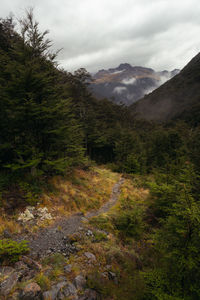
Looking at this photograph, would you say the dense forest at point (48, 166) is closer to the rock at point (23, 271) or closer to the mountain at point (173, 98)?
the rock at point (23, 271)

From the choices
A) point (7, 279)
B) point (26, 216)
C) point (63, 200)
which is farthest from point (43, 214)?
point (7, 279)

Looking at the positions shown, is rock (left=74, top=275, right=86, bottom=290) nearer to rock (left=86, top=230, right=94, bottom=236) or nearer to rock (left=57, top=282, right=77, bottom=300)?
rock (left=57, top=282, right=77, bottom=300)

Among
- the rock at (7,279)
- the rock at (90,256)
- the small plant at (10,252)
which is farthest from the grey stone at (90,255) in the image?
the rock at (7,279)

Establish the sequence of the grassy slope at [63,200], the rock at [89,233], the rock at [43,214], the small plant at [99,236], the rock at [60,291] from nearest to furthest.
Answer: the rock at [60,291], the grassy slope at [63,200], the small plant at [99,236], the rock at [89,233], the rock at [43,214]

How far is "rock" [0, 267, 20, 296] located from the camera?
12.7 feet

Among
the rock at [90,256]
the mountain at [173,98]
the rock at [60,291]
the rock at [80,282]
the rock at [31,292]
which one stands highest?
the mountain at [173,98]

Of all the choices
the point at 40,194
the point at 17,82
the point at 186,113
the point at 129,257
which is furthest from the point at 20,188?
the point at 186,113

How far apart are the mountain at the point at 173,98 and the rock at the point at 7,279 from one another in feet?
432

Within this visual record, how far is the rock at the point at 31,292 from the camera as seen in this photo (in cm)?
377

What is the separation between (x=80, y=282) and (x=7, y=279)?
2092 millimetres

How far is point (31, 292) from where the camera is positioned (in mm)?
3850

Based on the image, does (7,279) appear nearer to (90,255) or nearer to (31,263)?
(31,263)

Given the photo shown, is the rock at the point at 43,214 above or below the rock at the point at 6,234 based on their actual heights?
below

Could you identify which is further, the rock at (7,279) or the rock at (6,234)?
the rock at (6,234)
